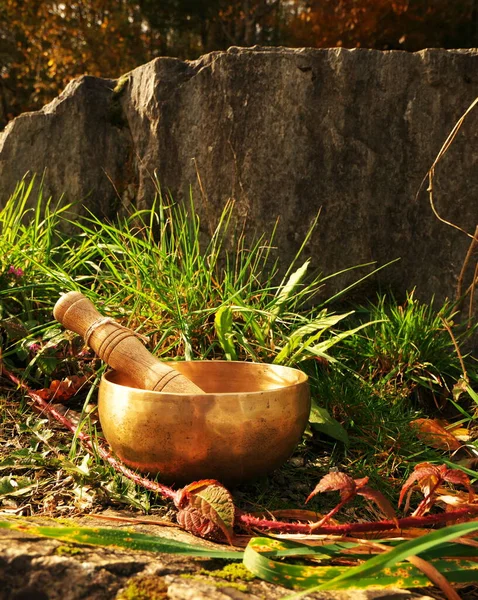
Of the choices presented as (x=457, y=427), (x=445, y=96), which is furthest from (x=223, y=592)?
(x=445, y=96)

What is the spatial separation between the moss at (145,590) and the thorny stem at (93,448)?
449mm

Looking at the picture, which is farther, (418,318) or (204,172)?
(204,172)

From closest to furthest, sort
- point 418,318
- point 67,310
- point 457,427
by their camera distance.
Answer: point 67,310, point 457,427, point 418,318

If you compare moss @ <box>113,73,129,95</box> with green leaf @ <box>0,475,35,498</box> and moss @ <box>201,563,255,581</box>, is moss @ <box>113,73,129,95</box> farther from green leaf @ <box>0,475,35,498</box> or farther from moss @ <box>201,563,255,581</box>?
moss @ <box>201,563,255,581</box>

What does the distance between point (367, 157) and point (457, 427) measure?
1384 mm

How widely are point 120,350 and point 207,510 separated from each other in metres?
0.63

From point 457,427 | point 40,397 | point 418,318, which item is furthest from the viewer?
point 418,318

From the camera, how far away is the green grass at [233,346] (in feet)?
7.36

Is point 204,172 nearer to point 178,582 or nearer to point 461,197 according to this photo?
point 461,197

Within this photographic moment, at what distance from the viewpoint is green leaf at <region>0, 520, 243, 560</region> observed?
55.7 inches

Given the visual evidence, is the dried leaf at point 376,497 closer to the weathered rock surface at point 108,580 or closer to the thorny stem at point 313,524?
the thorny stem at point 313,524

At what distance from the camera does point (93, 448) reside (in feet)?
7.06

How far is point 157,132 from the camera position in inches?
138

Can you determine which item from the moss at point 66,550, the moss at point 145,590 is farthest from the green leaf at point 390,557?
the moss at point 66,550
